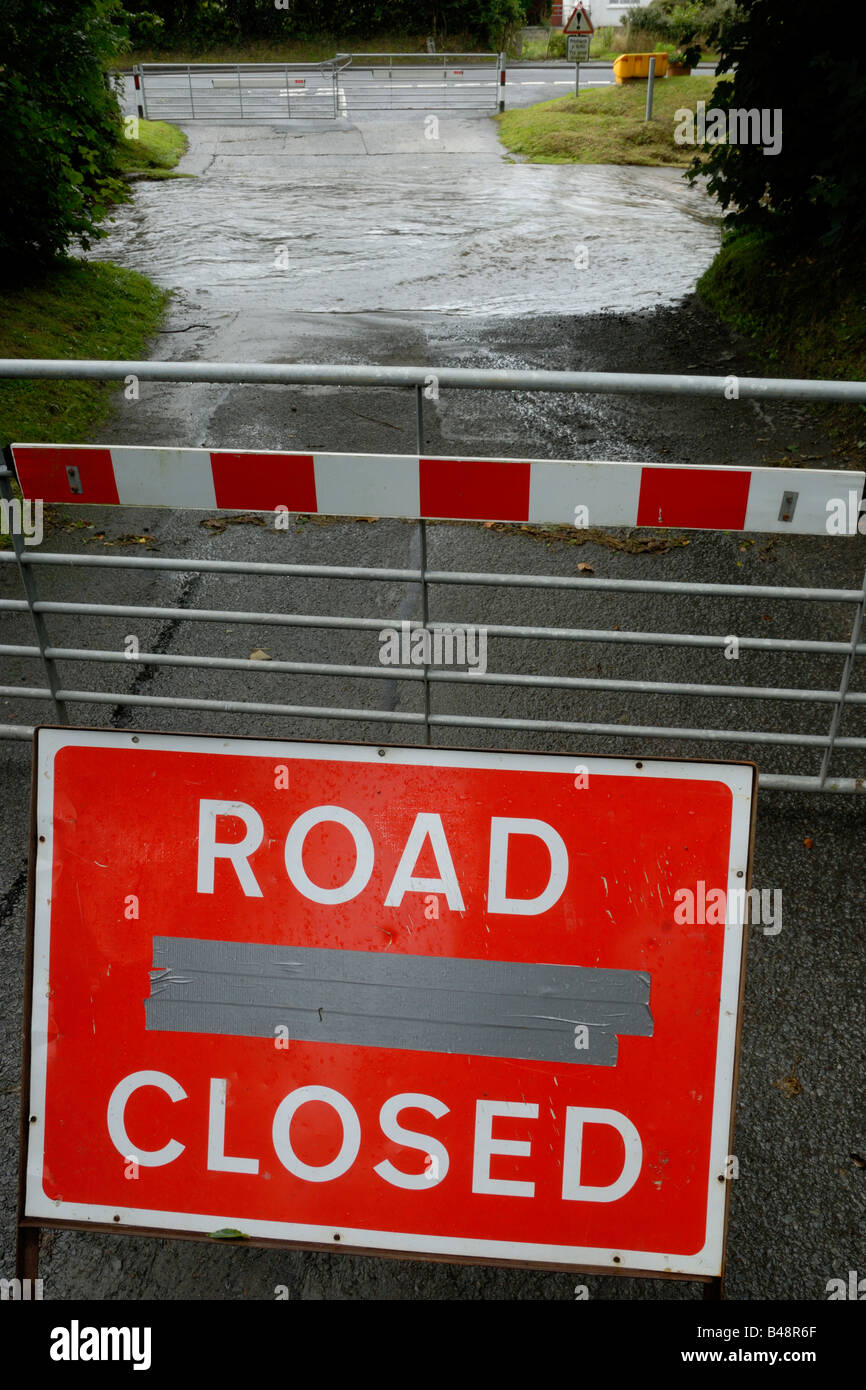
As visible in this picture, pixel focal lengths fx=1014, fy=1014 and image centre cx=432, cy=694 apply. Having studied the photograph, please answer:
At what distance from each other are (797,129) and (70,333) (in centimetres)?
666

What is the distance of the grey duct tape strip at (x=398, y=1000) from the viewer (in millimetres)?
2102

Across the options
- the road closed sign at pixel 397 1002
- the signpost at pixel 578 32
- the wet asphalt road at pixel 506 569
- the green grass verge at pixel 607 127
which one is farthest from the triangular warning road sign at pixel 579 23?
the road closed sign at pixel 397 1002

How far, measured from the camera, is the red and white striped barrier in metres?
3.47

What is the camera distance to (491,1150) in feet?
6.78

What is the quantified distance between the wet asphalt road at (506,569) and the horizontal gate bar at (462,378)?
5.13 ft

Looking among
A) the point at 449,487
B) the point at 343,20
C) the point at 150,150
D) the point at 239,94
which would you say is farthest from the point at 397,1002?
the point at 343,20

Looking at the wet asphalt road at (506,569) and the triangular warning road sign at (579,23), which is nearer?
the wet asphalt road at (506,569)

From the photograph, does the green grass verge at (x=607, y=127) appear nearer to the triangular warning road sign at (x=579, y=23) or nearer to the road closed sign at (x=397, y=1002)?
the triangular warning road sign at (x=579, y=23)

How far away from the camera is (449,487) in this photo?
3662 mm

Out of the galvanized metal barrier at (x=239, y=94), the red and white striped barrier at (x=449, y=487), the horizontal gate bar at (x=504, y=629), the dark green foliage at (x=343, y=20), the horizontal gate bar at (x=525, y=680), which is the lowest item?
the horizontal gate bar at (x=525, y=680)

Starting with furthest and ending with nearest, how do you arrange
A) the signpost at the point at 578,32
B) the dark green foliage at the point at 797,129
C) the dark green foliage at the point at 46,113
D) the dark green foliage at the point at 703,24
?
the signpost at the point at 578,32, the dark green foliage at the point at 703,24, the dark green foliage at the point at 46,113, the dark green foliage at the point at 797,129

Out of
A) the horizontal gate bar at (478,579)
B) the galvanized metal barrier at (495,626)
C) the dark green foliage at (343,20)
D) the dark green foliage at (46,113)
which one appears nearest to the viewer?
the galvanized metal barrier at (495,626)

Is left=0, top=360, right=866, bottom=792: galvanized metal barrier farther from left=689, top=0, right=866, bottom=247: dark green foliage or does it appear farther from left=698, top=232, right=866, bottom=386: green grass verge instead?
left=689, top=0, right=866, bottom=247: dark green foliage

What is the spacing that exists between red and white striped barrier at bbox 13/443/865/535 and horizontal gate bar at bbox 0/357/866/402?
0.26 m
